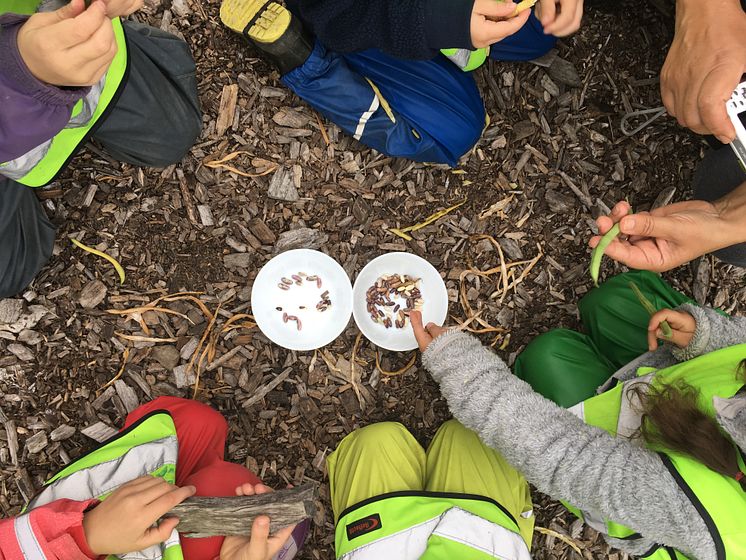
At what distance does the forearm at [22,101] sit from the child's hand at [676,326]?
6.13 ft

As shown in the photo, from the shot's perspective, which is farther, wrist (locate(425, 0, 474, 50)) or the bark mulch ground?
the bark mulch ground

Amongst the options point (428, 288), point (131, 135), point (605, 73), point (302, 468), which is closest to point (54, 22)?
point (131, 135)

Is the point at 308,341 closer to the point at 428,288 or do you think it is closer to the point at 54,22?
the point at 428,288

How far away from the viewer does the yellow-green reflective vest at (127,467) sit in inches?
65.1

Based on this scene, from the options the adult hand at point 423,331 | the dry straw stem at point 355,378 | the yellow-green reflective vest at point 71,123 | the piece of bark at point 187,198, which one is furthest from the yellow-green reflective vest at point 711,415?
the yellow-green reflective vest at point 71,123

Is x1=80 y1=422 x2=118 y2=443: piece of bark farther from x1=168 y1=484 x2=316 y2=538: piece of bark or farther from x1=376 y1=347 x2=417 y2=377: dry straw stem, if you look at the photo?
x1=376 y1=347 x2=417 y2=377: dry straw stem

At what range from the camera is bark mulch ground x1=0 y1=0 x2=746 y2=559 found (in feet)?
7.26

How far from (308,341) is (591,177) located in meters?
1.46

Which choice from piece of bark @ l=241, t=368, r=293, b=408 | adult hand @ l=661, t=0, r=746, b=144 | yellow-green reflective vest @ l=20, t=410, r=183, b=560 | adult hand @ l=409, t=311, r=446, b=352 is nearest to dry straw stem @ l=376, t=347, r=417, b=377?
adult hand @ l=409, t=311, r=446, b=352

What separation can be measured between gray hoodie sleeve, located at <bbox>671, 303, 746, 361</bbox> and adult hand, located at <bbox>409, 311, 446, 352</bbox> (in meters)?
0.84

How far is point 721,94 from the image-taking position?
139 cm

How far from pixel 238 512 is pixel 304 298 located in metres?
0.90

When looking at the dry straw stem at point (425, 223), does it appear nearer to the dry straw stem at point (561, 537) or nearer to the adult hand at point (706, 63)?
the adult hand at point (706, 63)

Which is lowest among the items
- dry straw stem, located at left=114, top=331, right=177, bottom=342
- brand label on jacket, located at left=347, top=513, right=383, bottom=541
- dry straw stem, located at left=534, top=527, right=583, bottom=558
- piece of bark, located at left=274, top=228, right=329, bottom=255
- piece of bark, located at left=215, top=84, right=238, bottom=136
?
dry straw stem, located at left=534, top=527, right=583, bottom=558
